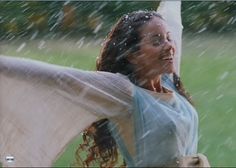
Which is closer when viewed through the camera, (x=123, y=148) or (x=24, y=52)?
(x=123, y=148)

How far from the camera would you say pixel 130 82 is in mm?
1885

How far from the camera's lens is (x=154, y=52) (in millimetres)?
1944

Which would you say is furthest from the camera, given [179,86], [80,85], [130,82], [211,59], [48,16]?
[48,16]

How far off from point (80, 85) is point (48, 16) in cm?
718

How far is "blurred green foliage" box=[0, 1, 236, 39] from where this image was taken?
28.2 feet

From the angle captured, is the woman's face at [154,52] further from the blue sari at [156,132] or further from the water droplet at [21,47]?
the water droplet at [21,47]

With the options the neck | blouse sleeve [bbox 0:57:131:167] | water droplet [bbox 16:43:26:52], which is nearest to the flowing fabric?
blouse sleeve [bbox 0:57:131:167]

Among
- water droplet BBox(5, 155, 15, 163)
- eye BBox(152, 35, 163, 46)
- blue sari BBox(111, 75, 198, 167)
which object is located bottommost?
blue sari BBox(111, 75, 198, 167)

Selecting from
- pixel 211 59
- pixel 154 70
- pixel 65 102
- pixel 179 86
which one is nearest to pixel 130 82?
pixel 154 70

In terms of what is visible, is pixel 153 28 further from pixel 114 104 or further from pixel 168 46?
pixel 114 104

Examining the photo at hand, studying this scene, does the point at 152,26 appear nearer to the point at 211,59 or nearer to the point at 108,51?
the point at 108,51

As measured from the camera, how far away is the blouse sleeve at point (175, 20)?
7.66 ft

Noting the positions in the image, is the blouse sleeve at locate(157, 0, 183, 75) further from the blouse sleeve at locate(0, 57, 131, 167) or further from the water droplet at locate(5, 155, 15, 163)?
the water droplet at locate(5, 155, 15, 163)

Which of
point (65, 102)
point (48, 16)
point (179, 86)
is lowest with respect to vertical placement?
point (48, 16)
